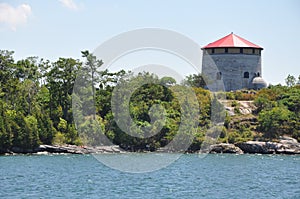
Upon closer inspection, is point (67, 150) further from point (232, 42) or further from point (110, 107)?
point (232, 42)

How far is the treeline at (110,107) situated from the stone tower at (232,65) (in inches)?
398

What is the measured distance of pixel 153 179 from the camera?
36.1 meters

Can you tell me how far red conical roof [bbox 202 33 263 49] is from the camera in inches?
3113

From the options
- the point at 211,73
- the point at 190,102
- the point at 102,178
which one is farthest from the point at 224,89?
the point at 102,178

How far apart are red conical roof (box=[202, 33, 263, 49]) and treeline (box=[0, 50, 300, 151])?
36.5ft

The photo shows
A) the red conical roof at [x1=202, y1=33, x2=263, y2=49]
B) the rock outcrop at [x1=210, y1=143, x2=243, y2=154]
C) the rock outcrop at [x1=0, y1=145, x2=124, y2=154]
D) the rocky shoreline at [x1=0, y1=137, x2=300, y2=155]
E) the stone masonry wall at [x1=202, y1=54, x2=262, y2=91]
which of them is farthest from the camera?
the stone masonry wall at [x1=202, y1=54, x2=262, y2=91]

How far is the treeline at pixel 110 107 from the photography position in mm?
61812

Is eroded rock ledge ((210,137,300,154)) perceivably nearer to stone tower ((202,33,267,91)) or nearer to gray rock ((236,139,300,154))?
gray rock ((236,139,300,154))

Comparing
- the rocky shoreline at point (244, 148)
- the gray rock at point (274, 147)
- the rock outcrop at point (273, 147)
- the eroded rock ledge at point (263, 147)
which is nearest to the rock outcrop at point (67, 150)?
the rocky shoreline at point (244, 148)

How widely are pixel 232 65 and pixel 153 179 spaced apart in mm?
45230

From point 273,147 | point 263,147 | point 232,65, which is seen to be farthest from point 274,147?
point 232,65

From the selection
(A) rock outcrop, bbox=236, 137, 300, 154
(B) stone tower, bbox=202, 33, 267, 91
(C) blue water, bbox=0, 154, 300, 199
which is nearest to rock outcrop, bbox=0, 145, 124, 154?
(C) blue water, bbox=0, 154, 300, 199

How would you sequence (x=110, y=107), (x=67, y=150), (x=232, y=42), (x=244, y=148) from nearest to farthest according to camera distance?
(x=67, y=150), (x=244, y=148), (x=110, y=107), (x=232, y=42)

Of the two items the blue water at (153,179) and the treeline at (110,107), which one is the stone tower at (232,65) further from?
the blue water at (153,179)
